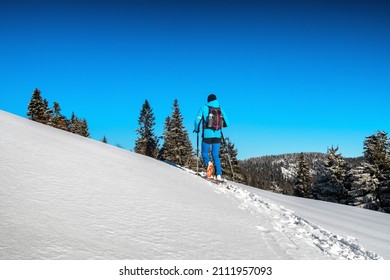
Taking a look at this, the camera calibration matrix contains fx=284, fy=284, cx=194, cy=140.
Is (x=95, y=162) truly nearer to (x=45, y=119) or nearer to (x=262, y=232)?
(x=262, y=232)

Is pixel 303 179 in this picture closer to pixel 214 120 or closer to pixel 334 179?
pixel 334 179

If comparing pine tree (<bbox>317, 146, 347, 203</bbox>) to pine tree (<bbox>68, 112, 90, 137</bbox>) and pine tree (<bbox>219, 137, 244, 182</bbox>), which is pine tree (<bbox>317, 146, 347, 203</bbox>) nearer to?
pine tree (<bbox>219, 137, 244, 182</bbox>)

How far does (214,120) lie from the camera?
10188mm

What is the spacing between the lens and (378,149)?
30562 millimetres

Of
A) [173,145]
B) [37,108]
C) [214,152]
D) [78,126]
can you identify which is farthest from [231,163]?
[78,126]

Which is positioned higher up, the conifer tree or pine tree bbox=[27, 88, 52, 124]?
pine tree bbox=[27, 88, 52, 124]

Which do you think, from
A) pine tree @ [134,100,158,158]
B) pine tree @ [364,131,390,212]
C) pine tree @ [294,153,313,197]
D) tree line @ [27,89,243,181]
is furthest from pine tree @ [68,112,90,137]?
pine tree @ [364,131,390,212]

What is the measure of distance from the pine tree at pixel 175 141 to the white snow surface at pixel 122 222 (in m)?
33.3

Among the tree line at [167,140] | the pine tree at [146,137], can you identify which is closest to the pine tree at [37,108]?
the tree line at [167,140]

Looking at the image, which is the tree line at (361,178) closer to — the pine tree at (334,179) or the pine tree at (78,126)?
the pine tree at (334,179)

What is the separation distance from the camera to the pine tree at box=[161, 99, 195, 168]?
132 ft

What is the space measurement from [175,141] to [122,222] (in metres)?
37.5

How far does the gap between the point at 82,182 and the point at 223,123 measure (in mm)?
6364

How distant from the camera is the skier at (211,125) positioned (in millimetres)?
10195
